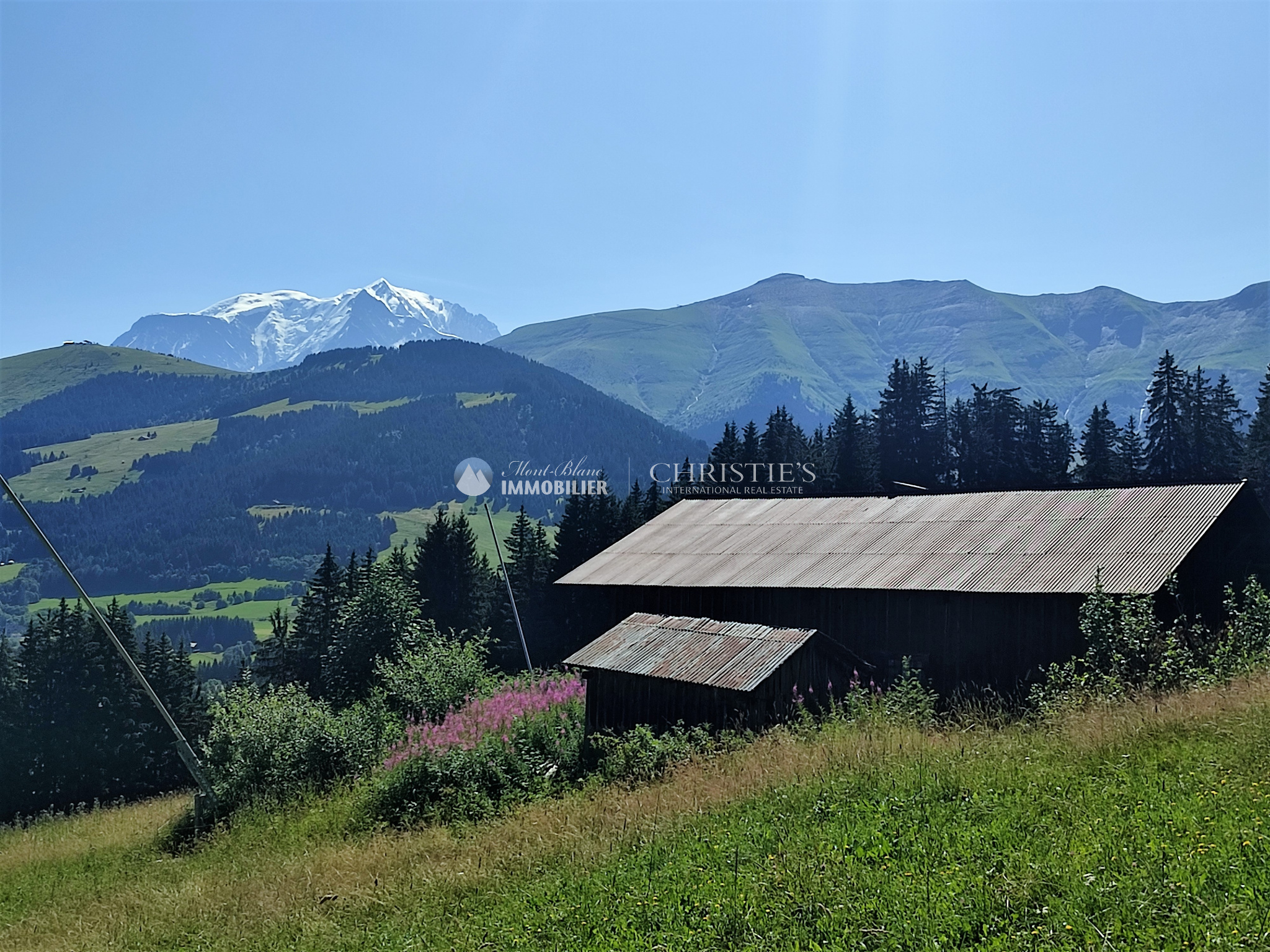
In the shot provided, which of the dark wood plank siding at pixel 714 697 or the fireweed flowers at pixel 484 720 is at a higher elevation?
the dark wood plank siding at pixel 714 697

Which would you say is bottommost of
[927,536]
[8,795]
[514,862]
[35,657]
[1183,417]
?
[8,795]

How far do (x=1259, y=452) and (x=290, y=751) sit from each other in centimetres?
6317

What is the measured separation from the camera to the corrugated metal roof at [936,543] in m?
20.1

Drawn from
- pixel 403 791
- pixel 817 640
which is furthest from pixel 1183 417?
pixel 403 791

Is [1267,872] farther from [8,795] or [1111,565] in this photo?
[8,795]

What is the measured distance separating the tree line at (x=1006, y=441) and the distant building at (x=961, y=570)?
37.5m

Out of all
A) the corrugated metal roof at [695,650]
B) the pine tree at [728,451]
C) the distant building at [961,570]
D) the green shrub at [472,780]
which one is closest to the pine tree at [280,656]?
the pine tree at [728,451]

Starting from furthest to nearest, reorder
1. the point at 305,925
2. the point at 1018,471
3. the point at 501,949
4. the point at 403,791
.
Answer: the point at 1018,471, the point at 403,791, the point at 305,925, the point at 501,949

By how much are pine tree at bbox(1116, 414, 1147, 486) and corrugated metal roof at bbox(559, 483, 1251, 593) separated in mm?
47883

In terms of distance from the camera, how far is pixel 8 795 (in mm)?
59656

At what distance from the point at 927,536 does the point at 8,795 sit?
6254 centimetres

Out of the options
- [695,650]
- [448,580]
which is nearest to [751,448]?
[448,580]

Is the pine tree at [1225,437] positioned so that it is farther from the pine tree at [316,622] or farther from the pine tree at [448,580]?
the pine tree at [316,622]

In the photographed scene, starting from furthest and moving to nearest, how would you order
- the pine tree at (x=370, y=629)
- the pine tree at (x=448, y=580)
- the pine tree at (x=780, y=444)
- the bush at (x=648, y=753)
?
the pine tree at (x=780, y=444), the pine tree at (x=448, y=580), the pine tree at (x=370, y=629), the bush at (x=648, y=753)
